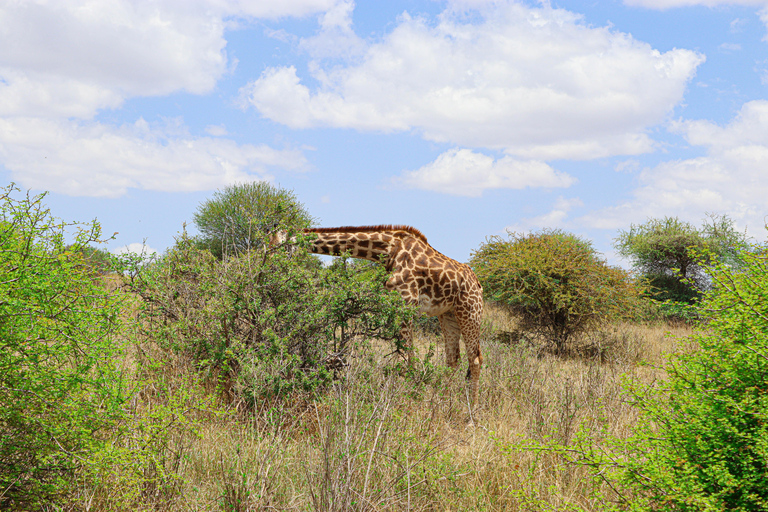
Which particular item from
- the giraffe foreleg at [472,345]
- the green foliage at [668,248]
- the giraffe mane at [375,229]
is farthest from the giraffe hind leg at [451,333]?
the green foliage at [668,248]

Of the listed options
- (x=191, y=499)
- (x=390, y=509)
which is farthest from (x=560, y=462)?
(x=191, y=499)

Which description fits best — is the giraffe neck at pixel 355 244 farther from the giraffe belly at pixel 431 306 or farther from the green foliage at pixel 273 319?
the green foliage at pixel 273 319

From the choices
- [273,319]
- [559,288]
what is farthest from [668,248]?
[273,319]

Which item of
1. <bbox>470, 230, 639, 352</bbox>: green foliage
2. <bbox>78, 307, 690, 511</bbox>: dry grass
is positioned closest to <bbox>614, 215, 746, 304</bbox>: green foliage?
<bbox>470, 230, 639, 352</bbox>: green foliage

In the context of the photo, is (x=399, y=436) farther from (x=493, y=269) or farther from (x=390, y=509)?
(x=493, y=269)

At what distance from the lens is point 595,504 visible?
149 inches

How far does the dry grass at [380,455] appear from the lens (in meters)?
3.44

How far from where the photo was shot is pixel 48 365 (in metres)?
3.40

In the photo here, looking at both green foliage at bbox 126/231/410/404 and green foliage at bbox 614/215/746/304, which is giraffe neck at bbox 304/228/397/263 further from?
green foliage at bbox 614/215/746/304

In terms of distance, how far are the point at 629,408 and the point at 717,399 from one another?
362 cm

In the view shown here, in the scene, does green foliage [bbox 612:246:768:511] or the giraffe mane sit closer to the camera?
green foliage [bbox 612:246:768:511]

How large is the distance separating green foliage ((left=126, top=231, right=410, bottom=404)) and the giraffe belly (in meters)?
1.19

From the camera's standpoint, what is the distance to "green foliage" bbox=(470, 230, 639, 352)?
38.2 ft

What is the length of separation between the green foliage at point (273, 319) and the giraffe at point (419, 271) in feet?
3.67
